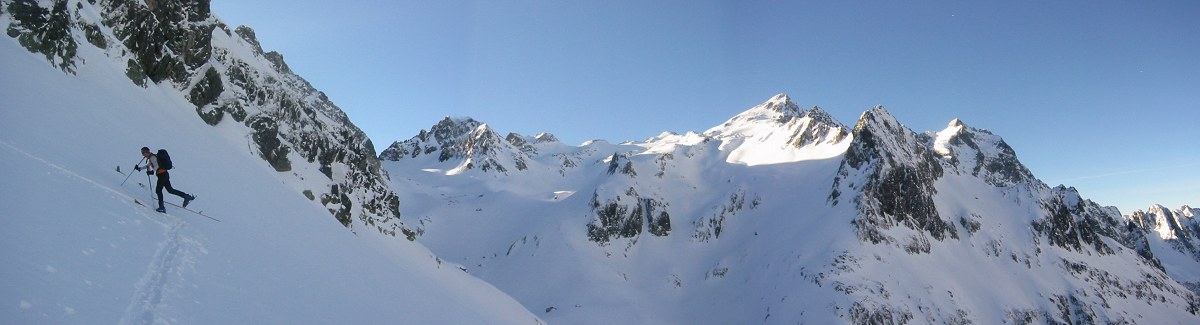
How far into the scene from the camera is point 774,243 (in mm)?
70438

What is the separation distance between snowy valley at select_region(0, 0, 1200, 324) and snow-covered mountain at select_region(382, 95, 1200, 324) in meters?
0.37

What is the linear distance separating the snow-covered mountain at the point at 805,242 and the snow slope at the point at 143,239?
47.8 meters

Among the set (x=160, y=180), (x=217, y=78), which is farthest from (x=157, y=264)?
(x=217, y=78)

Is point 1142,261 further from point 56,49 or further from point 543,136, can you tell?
point 543,136

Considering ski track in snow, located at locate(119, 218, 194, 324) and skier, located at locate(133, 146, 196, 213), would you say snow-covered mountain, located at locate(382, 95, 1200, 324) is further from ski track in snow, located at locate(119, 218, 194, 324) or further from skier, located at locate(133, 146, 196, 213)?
ski track in snow, located at locate(119, 218, 194, 324)

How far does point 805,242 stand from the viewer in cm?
6569

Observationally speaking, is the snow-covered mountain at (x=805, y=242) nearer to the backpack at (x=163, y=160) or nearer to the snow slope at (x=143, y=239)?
the snow slope at (x=143, y=239)

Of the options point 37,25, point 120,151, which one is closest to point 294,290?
point 120,151

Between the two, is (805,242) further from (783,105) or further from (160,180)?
(783,105)

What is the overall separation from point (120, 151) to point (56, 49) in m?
10.9

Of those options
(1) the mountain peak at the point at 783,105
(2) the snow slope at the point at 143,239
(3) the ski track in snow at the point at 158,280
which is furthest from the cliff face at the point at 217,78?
(1) the mountain peak at the point at 783,105

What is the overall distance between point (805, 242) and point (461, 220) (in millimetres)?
55449

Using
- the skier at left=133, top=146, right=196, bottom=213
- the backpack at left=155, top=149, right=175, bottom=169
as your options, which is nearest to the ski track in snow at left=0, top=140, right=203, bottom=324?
the skier at left=133, top=146, right=196, bottom=213

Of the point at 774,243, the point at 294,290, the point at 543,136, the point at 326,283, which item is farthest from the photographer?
the point at 543,136
